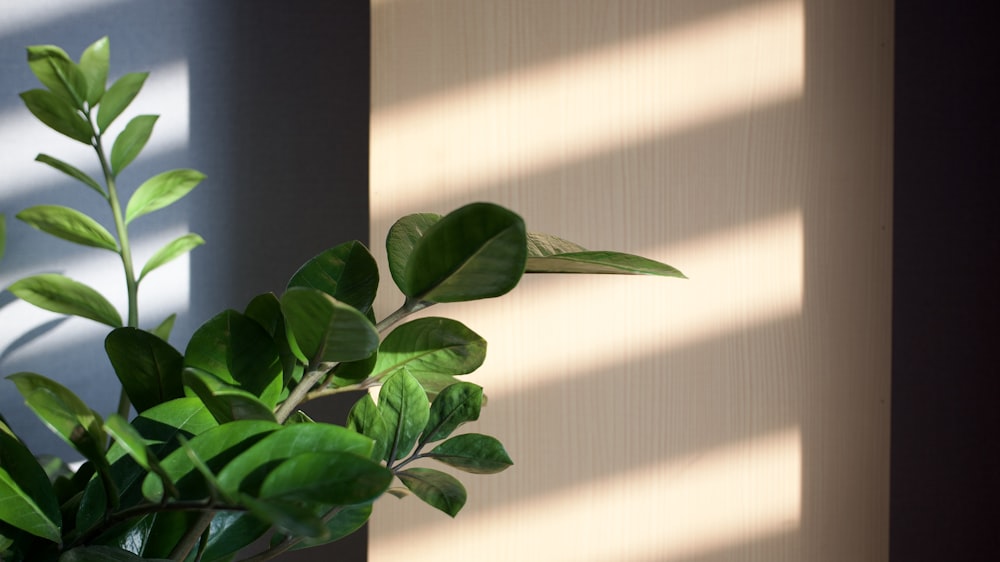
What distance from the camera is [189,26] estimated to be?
1.22m

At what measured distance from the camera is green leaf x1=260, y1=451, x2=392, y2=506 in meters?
0.21

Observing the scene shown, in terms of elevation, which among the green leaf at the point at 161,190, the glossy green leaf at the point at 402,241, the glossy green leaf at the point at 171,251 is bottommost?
the glossy green leaf at the point at 402,241

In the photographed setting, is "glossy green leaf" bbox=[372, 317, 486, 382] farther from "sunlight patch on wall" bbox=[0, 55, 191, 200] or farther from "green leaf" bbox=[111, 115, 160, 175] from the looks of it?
"sunlight patch on wall" bbox=[0, 55, 191, 200]

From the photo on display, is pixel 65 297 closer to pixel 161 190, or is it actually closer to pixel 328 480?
pixel 161 190

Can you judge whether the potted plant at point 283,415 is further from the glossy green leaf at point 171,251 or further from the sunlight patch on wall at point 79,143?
the sunlight patch on wall at point 79,143

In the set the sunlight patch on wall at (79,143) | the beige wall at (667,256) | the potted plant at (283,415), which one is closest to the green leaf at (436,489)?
the potted plant at (283,415)

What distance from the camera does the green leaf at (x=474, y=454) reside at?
34 centimetres

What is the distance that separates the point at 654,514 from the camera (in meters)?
0.84

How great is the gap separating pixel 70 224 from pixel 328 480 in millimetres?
872

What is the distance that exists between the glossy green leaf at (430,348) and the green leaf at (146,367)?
0.09 metres

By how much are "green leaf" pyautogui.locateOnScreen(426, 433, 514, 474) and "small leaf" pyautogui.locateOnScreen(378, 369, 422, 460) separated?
2 centimetres

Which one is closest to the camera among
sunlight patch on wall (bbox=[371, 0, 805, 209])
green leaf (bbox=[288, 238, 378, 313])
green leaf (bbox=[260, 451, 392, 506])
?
green leaf (bbox=[260, 451, 392, 506])

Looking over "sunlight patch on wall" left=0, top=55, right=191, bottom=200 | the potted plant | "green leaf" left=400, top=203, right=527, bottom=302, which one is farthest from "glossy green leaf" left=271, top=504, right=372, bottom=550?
"sunlight patch on wall" left=0, top=55, right=191, bottom=200

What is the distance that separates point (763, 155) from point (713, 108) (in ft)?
0.26
